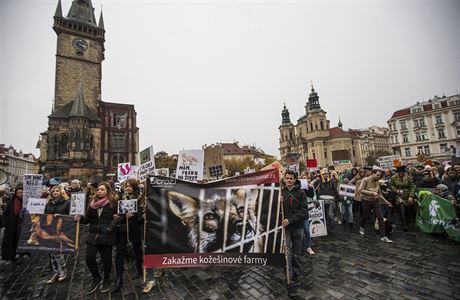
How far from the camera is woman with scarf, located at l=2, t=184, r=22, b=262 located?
5.84m

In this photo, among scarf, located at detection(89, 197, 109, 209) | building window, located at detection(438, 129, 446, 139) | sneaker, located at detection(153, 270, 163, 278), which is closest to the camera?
scarf, located at detection(89, 197, 109, 209)

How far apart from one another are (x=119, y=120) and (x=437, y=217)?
4815 centimetres

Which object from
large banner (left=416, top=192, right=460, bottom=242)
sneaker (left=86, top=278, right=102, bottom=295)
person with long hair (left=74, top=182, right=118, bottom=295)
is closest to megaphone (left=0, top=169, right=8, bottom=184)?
person with long hair (left=74, top=182, right=118, bottom=295)

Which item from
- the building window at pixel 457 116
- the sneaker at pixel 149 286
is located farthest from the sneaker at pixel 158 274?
the building window at pixel 457 116

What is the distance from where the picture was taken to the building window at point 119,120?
144 ft

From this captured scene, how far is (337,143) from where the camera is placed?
3115 inches

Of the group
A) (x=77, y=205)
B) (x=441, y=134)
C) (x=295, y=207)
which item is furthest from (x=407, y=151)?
(x=77, y=205)

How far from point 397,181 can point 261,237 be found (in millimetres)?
6451

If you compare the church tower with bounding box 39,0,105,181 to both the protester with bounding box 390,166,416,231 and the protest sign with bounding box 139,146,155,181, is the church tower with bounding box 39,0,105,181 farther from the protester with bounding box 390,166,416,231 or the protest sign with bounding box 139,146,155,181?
the protester with bounding box 390,166,416,231

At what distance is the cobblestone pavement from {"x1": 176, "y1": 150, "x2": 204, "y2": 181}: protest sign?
297 centimetres

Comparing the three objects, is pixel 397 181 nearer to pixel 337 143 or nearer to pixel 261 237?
pixel 261 237

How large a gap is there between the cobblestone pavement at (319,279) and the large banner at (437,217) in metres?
0.50

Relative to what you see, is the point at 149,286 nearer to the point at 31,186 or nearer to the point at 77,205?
the point at 77,205

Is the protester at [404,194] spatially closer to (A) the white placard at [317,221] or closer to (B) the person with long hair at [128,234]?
(A) the white placard at [317,221]
